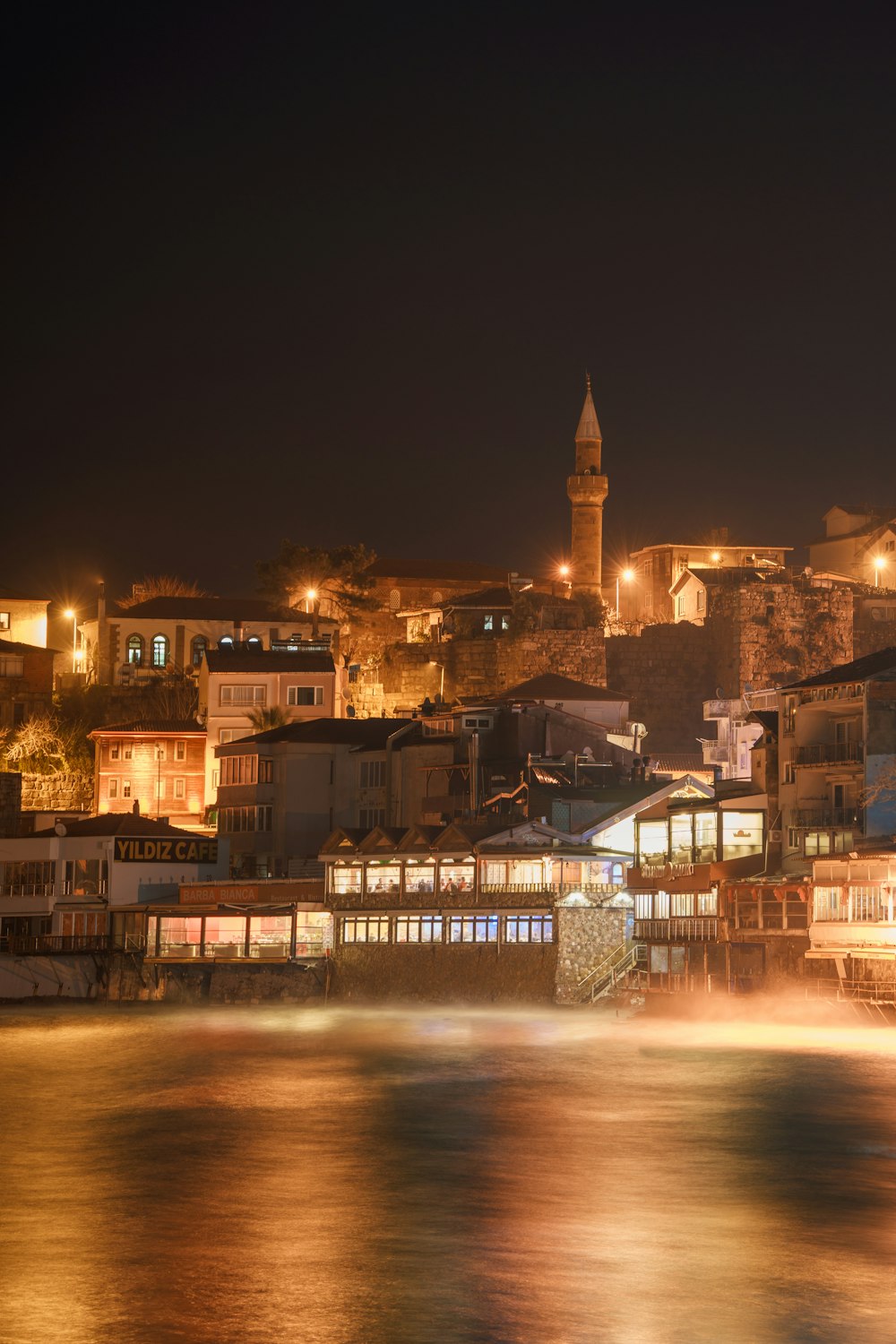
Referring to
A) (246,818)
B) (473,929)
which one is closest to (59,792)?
(246,818)

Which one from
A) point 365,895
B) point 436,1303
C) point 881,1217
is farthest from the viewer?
point 365,895

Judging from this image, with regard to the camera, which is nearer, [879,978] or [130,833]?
[879,978]

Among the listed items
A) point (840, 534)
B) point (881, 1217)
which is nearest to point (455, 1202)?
point (881, 1217)

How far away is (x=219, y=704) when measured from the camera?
7119 cm

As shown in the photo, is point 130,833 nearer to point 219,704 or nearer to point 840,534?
point 219,704

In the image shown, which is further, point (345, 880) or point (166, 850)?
point (166, 850)

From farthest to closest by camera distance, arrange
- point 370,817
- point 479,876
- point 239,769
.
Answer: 1. point 239,769
2. point 370,817
3. point 479,876

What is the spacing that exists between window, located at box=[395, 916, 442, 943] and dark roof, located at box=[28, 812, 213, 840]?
34.4 feet

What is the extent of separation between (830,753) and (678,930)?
24.0 ft

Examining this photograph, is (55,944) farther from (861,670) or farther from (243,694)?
(861,670)

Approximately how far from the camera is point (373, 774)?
6544cm

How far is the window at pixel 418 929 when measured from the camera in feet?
181

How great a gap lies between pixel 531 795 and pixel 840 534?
153 feet

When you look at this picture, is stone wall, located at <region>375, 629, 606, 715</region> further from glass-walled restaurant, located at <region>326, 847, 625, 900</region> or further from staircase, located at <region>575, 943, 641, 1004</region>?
staircase, located at <region>575, 943, 641, 1004</region>
